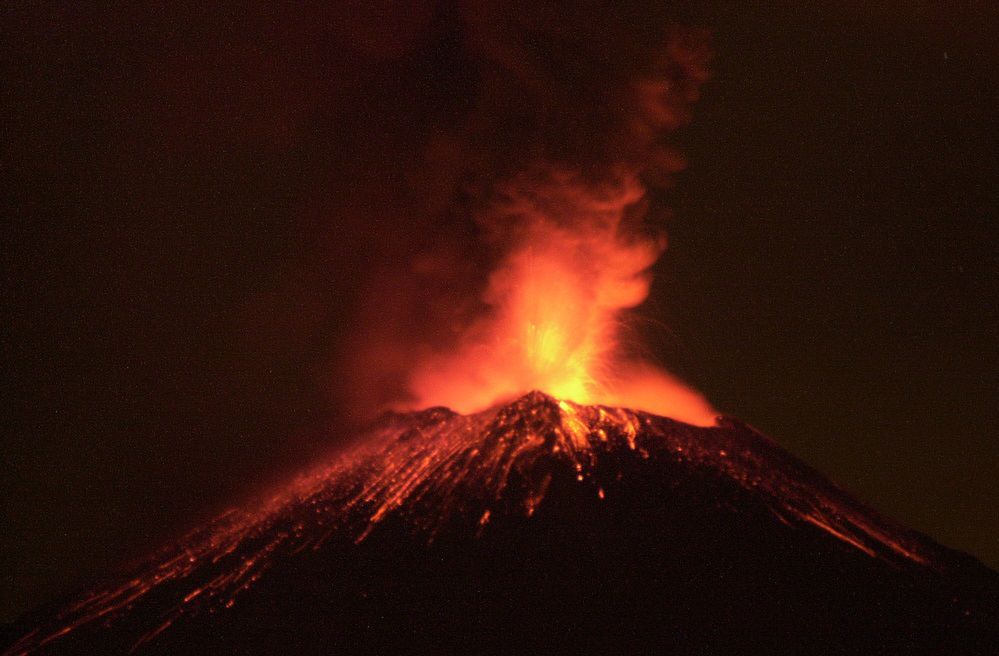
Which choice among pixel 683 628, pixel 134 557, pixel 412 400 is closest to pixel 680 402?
pixel 412 400

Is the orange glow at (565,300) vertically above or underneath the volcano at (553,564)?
above

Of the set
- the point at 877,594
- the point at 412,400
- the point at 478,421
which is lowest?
the point at 877,594

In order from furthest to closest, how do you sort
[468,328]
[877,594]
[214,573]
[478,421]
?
[468,328] → [478,421] → [214,573] → [877,594]

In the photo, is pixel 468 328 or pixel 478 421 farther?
pixel 468 328

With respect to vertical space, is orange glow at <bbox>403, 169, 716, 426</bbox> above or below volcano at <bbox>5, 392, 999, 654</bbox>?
above

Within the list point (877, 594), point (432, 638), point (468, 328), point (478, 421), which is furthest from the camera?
point (468, 328)

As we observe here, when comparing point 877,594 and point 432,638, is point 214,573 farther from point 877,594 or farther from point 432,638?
point 877,594

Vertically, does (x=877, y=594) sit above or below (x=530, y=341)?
below
